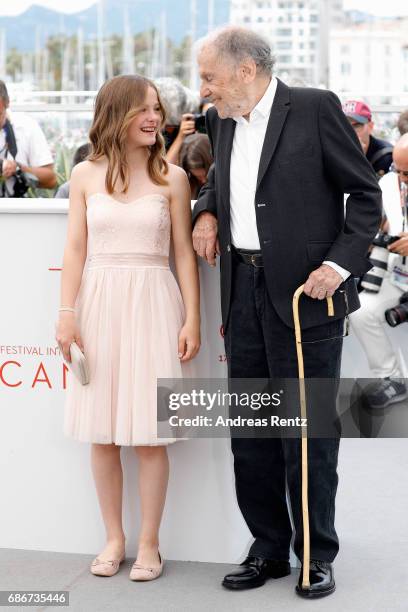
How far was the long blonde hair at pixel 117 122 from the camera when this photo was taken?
11.9 feet

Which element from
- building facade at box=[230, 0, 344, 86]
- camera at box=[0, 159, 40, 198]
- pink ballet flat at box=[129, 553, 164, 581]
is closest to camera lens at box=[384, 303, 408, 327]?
camera at box=[0, 159, 40, 198]

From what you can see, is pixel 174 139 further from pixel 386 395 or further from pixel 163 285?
pixel 163 285

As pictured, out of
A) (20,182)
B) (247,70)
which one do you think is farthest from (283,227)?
(20,182)

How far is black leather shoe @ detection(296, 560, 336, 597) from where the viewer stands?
3.58 metres

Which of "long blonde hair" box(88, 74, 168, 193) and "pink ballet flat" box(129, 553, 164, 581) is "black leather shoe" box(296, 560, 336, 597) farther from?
"long blonde hair" box(88, 74, 168, 193)

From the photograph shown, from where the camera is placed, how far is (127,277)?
144 inches

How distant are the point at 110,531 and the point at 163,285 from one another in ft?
3.15

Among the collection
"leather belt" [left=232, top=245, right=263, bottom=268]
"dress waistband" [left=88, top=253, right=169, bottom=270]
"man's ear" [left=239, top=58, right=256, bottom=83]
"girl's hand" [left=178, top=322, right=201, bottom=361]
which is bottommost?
"girl's hand" [left=178, top=322, right=201, bottom=361]

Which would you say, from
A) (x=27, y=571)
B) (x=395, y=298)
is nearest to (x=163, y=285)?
(x=27, y=571)

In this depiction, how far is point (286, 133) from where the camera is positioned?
11.2 feet

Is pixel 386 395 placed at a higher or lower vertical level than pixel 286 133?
lower

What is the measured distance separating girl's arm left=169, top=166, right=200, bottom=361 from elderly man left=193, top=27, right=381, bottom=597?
0.22ft

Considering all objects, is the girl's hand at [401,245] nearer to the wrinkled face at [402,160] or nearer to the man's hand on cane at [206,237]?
the wrinkled face at [402,160]

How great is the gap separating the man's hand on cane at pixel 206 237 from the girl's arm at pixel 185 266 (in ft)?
0.19
